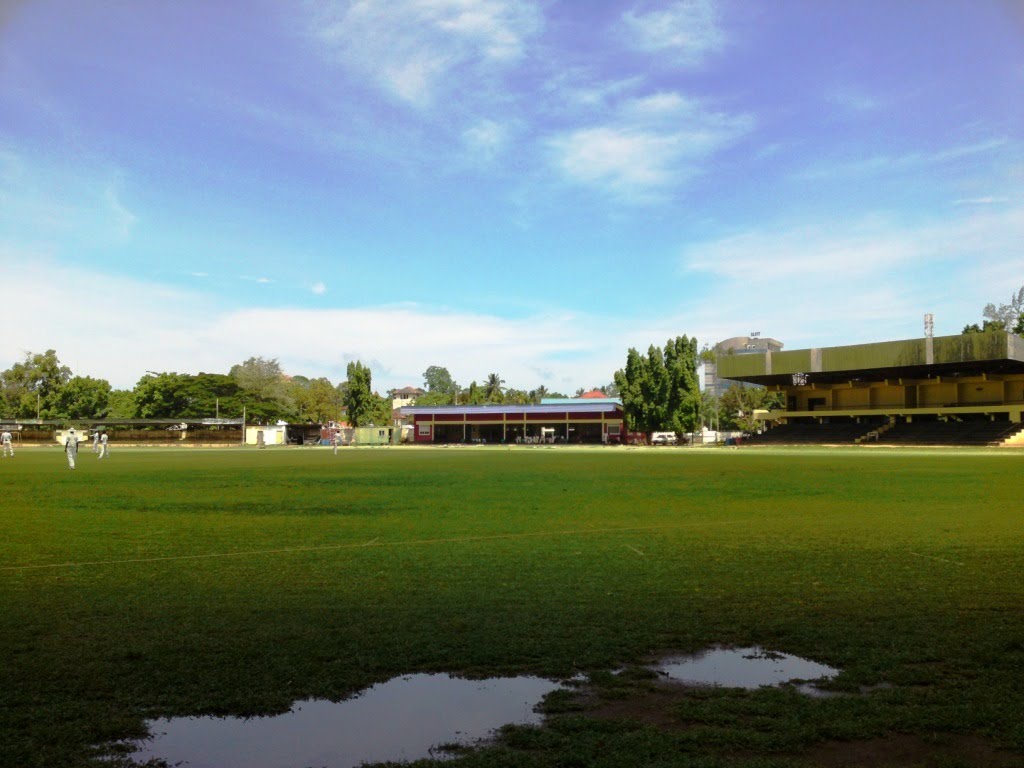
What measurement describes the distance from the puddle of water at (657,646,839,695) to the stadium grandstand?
6566 centimetres

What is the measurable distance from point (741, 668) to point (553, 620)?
1.70m

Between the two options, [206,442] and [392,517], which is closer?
[392,517]

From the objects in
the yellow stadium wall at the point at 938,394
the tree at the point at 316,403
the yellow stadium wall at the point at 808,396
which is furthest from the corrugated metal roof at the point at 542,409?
the yellow stadium wall at the point at 938,394

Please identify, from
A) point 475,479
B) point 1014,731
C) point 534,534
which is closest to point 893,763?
point 1014,731

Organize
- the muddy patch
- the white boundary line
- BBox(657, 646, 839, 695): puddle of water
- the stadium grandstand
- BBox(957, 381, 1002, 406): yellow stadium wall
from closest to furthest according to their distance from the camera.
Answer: the muddy patch
BBox(657, 646, 839, 695): puddle of water
the white boundary line
the stadium grandstand
BBox(957, 381, 1002, 406): yellow stadium wall

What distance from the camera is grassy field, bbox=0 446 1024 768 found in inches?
161

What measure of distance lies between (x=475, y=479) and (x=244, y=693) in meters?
20.3

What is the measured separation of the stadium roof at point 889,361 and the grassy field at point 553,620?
58858mm

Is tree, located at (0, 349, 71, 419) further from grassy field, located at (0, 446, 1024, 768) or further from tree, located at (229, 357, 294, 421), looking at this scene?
grassy field, located at (0, 446, 1024, 768)

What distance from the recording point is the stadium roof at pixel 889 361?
2542 inches

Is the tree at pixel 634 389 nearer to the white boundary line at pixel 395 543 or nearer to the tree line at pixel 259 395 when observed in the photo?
the tree line at pixel 259 395

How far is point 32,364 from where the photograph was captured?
370ft

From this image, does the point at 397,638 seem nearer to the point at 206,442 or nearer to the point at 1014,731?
the point at 1014,731

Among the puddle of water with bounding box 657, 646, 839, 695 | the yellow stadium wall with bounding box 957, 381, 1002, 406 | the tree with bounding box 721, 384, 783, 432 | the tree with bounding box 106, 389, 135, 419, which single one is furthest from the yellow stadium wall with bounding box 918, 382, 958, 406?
the tree with bounding box 106, 389, 135, 419
